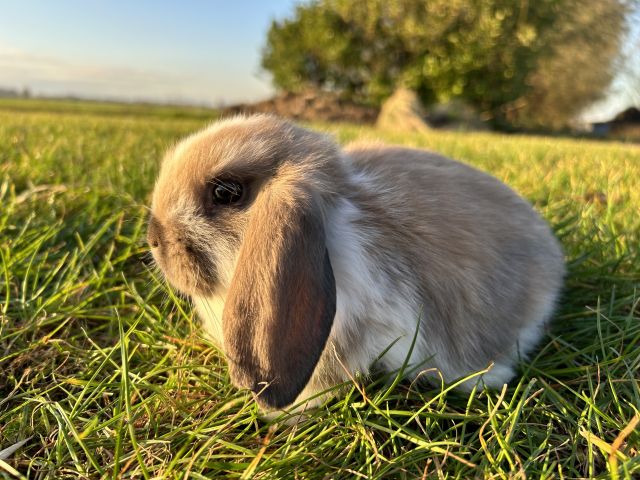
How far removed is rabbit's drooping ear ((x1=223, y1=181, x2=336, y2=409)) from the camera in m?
1.33

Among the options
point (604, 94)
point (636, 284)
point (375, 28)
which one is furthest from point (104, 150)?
point (604, 94)

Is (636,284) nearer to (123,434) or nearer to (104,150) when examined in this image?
(123,434)

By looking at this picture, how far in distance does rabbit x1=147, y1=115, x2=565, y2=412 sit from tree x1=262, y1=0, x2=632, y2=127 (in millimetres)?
16684

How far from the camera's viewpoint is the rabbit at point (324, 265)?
1340mm

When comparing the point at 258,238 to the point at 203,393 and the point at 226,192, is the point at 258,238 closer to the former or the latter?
the point at 226,192

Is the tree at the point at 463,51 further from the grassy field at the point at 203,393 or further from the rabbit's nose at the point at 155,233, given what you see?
the rabbit's nose at the point at 155,233

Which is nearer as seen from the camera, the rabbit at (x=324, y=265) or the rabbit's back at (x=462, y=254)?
the rabbit at (x=324, y=265)

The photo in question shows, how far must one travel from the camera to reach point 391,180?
1.96m

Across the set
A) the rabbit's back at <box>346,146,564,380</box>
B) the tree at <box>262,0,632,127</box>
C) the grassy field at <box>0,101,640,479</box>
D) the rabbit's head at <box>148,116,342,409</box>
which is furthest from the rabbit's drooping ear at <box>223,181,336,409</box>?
the tree at <box>262,0,632,127</box>

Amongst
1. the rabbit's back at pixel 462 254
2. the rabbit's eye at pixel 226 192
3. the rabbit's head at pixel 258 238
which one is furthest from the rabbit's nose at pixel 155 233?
the rabbit's back at pixel 462 254

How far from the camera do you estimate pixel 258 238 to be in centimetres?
136

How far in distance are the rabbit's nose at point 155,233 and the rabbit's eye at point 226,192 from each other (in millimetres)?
238

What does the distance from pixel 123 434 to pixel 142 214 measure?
1410 millimetres

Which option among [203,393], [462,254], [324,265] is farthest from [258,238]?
[462,254]
